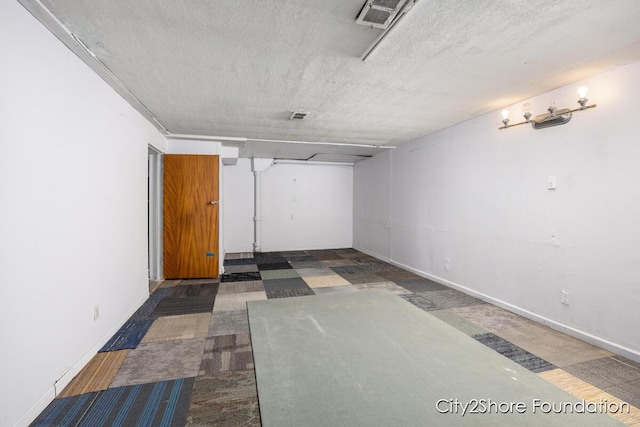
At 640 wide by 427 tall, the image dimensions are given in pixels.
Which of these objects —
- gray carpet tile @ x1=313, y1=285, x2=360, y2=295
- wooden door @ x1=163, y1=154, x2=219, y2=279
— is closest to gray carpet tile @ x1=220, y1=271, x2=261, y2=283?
wooden door @ x1=163, y1=154, x2=219, y2=279

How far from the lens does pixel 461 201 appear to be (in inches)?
173

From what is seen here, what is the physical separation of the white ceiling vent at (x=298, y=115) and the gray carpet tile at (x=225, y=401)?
2932 mm

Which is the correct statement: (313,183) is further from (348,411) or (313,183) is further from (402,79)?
(348,411)

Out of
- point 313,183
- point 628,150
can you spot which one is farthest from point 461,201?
point 313,183

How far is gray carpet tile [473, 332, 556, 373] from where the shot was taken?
238cm

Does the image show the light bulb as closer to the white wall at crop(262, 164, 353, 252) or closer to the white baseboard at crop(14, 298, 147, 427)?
the white baseboard at crop(14, 298, 147, 427)

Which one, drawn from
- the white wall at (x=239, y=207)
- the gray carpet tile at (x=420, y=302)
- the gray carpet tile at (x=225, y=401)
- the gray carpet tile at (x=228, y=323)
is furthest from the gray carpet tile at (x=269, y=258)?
the gray carpet tile at (x=225, y=401)

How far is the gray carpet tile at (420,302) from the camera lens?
3716 mm

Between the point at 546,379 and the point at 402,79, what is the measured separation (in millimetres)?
2719

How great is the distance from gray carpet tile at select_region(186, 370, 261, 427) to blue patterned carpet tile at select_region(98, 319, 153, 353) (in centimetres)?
104

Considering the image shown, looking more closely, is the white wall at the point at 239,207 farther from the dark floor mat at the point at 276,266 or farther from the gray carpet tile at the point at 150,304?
the gray carpet tile at the point at 150,304

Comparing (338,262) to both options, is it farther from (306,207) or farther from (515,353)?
(515,353)

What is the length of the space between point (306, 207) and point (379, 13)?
6.67 m

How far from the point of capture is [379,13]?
179 cm
